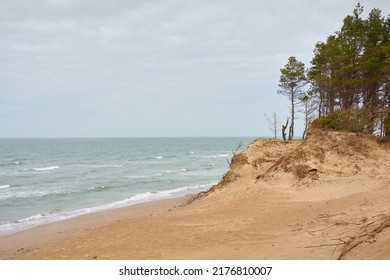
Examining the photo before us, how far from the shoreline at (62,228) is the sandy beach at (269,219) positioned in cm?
5

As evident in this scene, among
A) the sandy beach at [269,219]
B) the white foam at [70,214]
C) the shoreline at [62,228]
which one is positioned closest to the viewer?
the sandy beach at [269,219]

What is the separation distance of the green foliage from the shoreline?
9.69 meters

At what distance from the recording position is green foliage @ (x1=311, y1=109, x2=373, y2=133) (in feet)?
56.3

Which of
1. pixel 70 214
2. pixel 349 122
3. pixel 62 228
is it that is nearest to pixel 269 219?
pixel 349 122

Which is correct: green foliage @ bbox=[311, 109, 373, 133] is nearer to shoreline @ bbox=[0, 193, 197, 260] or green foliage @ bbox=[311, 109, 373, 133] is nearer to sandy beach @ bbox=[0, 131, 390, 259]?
sandy beach @ bbox=[0, 131, 390, 259]

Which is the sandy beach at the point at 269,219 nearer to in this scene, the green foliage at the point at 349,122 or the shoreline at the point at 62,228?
the shoreline at the point at 62,228

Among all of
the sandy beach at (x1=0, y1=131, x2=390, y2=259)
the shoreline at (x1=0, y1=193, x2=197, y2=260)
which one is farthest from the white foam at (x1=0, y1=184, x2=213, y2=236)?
the sandy beach at (x1=0, y1=131, x2=390, y2=259)

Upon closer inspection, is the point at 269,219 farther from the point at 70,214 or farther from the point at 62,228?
the point at 70,214

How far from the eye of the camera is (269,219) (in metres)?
10.4

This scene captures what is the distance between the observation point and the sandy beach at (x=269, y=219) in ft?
24.0

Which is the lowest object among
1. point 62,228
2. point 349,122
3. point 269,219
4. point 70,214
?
point 70,214

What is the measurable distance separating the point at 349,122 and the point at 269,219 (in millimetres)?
9592

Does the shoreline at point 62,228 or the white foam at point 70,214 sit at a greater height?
the shoreline at point 62,228

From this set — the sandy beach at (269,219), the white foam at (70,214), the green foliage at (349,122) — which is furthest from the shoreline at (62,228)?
the green foliage at (349,122)
